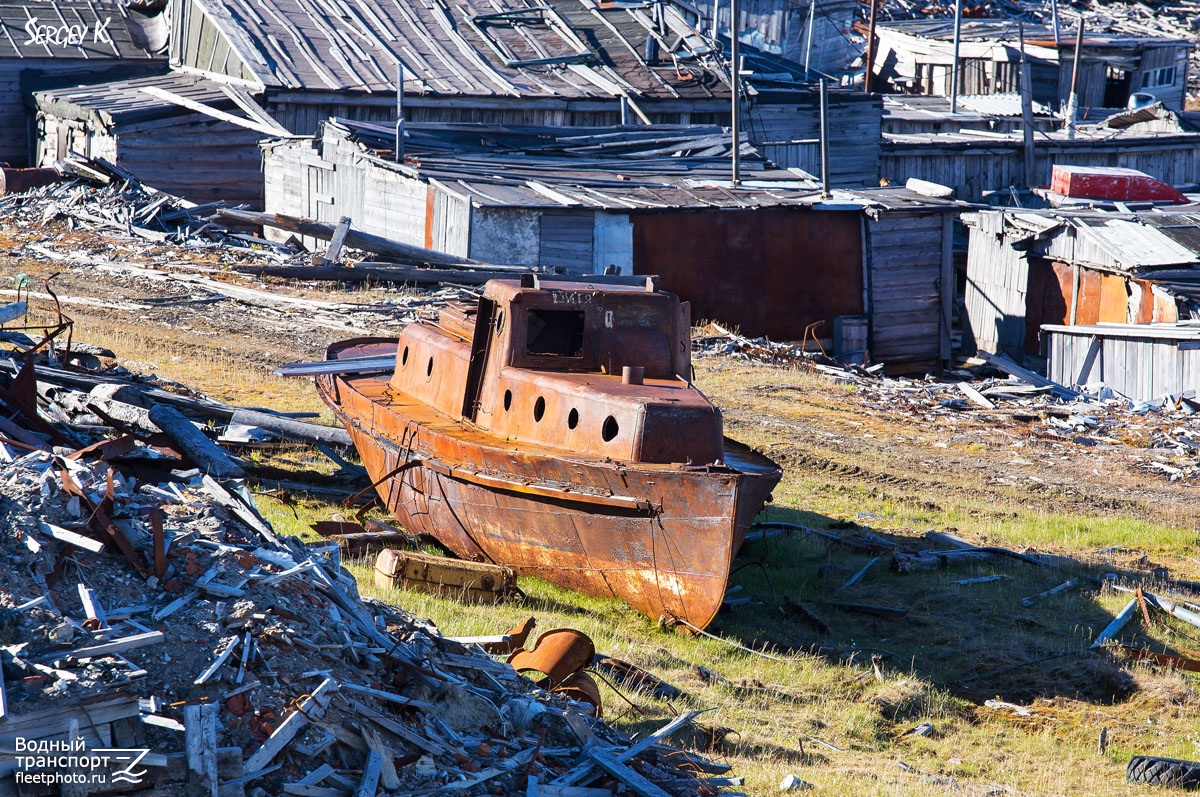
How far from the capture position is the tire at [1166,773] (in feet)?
26.3

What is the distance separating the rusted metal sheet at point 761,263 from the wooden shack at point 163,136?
563 inches

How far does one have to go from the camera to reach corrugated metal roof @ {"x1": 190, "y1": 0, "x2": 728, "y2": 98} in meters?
31.9

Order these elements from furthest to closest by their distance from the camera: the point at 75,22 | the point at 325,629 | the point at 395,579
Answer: the point at 75,22 → the point at 395,579 → the point at 325,629

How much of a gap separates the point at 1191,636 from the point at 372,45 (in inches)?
1097

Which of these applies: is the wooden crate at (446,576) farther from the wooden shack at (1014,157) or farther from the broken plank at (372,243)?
the wooden shack at (1014,157)

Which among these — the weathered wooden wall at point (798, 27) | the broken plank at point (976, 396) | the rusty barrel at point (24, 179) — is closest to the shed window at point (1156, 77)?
the weathered wooden wall at point (798, 27)

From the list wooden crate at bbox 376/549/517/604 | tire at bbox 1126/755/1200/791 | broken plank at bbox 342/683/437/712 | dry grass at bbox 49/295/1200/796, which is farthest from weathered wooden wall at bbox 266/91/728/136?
broken plank at bbox 342/683/437/712

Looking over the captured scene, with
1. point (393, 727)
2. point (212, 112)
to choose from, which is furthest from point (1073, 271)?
point (393, 727)

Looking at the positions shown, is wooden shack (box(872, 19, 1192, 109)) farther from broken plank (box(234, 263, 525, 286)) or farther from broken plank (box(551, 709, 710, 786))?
broken plank (box(551, 709, 710, 786))

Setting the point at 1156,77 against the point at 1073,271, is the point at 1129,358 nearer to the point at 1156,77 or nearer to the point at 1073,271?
the point at 1073,271

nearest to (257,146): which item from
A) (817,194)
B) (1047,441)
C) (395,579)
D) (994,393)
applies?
(817,194)

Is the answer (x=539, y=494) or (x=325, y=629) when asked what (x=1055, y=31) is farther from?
(x=325, y=629)

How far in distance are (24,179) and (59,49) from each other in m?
8.16

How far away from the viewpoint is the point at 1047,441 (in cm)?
1775
